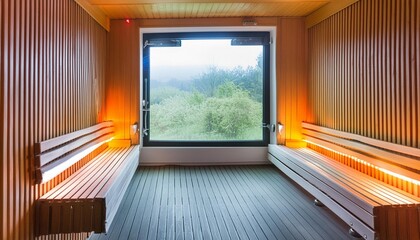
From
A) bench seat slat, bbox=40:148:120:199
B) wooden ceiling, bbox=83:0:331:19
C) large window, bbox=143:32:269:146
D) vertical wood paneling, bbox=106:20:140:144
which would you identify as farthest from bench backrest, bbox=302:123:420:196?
vertical wood paneling, bbox=106:20:140:144

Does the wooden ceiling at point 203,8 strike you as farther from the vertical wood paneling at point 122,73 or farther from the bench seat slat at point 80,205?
the bench seat slat at point 80,205

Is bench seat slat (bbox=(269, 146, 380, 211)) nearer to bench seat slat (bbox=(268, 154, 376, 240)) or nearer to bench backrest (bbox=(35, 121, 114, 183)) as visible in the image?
bench seat slat (bbox=(268, 154, 376, 240))

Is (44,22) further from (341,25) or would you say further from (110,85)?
(341,25)

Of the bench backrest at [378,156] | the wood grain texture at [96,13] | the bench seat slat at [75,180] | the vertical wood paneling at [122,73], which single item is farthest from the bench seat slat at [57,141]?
the bench backrest at [378,156]

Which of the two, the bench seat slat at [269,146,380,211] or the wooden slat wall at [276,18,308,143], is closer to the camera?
the bench seat slat at [269,146,380,211]

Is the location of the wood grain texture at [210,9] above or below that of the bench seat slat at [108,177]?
above

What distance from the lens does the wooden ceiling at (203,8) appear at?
13.6 ft

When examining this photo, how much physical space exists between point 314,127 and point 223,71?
1824mm

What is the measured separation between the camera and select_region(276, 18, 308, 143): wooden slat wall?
500 centimetres

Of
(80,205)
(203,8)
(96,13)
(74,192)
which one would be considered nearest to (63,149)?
(74,192)

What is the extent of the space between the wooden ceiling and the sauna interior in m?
0.03

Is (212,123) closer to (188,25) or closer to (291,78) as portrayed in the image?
(291,78)

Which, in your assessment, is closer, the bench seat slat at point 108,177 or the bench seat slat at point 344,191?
the bench seat slat at point 344,191

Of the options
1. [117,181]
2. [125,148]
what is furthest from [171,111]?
[117,181]
